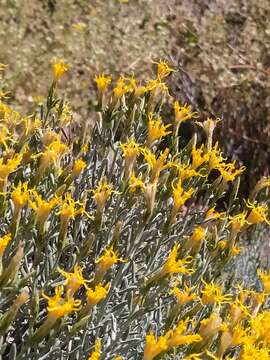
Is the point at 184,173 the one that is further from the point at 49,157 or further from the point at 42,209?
the point at 42,209

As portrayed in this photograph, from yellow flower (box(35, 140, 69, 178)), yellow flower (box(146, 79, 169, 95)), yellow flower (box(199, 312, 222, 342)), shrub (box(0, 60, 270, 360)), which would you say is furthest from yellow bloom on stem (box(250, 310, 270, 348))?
yellow flower (box(146, 79, 169, 95))

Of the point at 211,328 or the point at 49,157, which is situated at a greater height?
the point at 49,157

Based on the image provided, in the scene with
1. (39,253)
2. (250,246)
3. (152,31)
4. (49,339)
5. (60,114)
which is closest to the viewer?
(49,339)

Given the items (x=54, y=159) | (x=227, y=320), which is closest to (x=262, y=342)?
(x=227, y=320)

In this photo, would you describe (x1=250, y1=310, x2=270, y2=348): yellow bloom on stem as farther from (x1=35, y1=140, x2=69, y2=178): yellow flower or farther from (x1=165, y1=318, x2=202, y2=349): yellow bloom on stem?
(x1=35, y1=140, x2=69, y2=178): yellow flower

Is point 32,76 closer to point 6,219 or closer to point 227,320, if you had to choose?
point 6,219

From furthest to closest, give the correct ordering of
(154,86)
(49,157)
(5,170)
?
(154,86)
(49,157)
(5,170)

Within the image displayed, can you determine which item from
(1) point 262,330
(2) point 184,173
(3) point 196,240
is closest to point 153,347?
(1) point 262,330

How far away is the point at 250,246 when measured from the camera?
11.5 ft

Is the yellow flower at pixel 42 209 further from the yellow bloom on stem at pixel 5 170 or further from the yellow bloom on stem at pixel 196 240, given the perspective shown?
the yellow bloom on stem at pixel 196 240

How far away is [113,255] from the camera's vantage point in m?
1.62

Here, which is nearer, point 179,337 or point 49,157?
point 179,337

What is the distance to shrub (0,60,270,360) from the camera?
5.08ft

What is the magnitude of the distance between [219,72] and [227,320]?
140 inches
